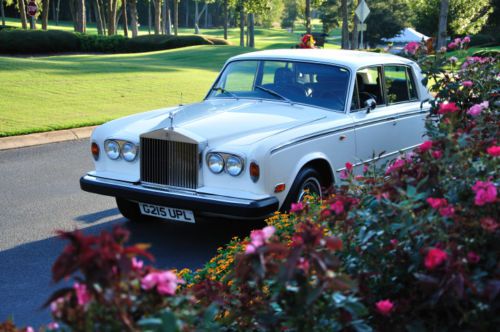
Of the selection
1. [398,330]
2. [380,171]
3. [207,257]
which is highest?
[380,171]

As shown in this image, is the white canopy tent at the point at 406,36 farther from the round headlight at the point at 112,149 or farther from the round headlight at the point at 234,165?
the round headlight at the point at 234,165

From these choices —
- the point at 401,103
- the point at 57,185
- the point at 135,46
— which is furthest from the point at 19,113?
the point at 135,46

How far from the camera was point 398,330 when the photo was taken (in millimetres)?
2678

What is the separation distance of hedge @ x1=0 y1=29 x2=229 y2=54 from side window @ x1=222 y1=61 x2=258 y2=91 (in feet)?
90.9

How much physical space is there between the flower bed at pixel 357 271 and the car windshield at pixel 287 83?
12.5 ft

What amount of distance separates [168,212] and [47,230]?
4.93 feet

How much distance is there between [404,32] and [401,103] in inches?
2320

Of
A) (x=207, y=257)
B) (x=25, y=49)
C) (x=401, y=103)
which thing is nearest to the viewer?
(x=207, y=257)

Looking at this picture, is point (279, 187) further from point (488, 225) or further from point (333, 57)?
point (488, 225)

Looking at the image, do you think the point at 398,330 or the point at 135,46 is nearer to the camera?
the point at 398,330

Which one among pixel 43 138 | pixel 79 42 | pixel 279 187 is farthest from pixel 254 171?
pixel 79 42

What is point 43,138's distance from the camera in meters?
12.5

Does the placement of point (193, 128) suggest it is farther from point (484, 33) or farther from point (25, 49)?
point (484, 33)

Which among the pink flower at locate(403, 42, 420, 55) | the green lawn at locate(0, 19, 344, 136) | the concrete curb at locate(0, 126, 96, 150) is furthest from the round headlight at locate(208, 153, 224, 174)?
the concrete curb at locate(0, 126, 96, 150)
